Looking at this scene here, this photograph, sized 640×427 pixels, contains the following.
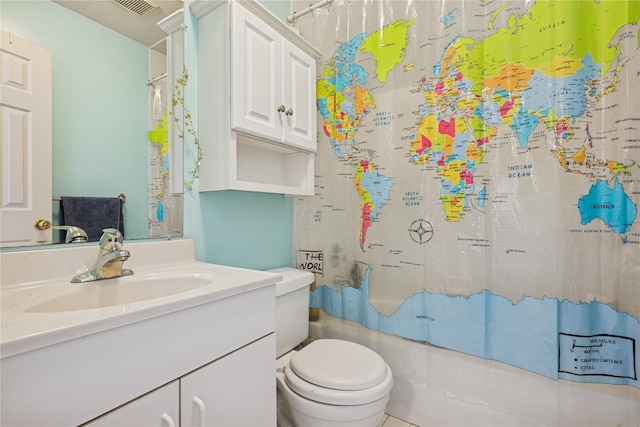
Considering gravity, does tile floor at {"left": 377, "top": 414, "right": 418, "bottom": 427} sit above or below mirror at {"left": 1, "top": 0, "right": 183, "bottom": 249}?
below

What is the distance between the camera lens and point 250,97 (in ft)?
3.90

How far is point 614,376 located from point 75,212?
1866mm

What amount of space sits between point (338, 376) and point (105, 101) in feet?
4.08

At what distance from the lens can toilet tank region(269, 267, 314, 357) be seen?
131 centimetres

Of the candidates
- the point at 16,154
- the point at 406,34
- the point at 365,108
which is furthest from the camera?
the point at 365,108

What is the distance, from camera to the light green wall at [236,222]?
1226mm

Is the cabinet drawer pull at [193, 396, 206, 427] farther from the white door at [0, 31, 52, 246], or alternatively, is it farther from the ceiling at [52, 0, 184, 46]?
the ceiling at [52, 0, 184, 46]

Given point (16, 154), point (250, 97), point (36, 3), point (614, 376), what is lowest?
point (614, 376)

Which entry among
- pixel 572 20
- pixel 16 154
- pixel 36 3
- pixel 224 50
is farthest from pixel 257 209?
pixel 572 20

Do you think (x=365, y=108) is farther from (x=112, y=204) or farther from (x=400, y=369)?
(x=400, y=369)

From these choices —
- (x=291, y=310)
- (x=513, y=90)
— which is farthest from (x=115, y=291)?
(x=513, y=90)

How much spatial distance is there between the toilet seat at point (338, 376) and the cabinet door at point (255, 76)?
37.5 inches

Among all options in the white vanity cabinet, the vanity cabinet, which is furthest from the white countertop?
the white vanity cabinet

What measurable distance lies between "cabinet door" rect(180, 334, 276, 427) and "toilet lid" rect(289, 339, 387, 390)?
0.22 metres
